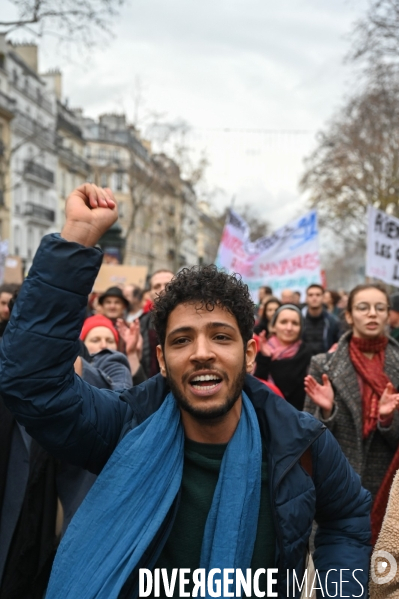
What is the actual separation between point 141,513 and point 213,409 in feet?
1.09

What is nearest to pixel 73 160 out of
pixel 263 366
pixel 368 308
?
pixel 263 366

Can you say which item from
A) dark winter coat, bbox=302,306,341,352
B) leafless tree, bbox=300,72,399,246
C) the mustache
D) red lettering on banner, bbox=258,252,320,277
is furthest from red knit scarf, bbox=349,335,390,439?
leafless tree, bbox=300,72,399,246

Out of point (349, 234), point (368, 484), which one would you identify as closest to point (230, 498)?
point (368, 484)

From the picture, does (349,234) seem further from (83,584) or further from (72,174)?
(83,584)

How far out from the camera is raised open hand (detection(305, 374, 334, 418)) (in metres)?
3.84

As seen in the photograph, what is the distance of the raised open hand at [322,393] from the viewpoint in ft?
12.6

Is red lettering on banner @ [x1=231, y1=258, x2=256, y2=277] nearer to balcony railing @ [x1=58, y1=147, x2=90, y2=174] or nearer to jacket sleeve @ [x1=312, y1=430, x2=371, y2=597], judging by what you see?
jacket sleeve @ [x1=312, y1=430, x2=371, y2=597]

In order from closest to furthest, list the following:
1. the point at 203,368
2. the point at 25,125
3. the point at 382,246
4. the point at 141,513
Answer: the point at 141,513
the point at 203,368
the point at 382,246
the point at 25,125

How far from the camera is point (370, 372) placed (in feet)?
13.1

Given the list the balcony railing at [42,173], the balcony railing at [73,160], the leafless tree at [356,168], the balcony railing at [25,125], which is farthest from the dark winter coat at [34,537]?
the balcony railing at [73,160]

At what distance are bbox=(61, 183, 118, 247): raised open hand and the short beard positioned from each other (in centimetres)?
47

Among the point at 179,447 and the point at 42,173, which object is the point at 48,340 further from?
the point at 42,173

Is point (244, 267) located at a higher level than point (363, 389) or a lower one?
higher

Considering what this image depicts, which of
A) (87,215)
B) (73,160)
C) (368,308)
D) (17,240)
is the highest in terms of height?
(73,160)
